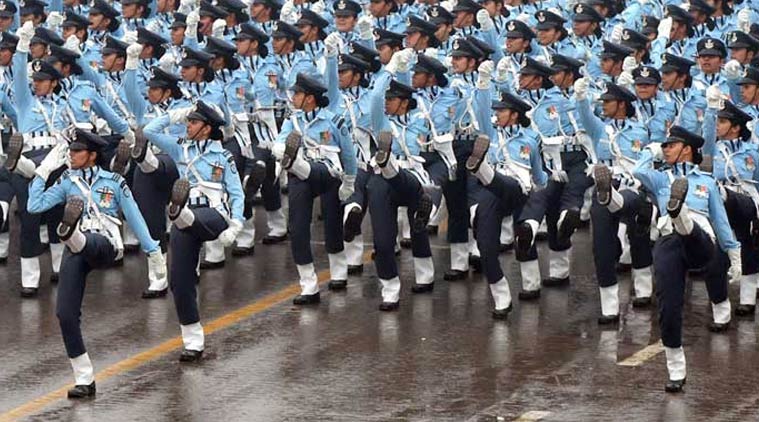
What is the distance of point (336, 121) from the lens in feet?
63.7

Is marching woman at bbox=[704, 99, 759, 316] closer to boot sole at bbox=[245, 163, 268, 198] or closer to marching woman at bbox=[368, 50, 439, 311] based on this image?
marching woman at bbox=[368, 50, 439, 311]

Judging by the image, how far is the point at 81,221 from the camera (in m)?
16.5

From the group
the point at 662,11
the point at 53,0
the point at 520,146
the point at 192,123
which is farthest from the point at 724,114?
the point at 53,0

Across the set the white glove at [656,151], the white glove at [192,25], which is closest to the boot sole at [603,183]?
the white glove at [656,151]

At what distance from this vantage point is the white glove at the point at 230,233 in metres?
16.9

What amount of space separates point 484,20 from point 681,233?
6991 millimetres

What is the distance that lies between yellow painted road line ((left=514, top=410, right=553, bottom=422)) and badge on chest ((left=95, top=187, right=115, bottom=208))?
13.4 ft

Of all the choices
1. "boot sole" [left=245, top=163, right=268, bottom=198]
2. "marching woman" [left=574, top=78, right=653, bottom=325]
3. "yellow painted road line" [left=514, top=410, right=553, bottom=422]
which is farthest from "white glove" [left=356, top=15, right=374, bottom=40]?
"yellow painted road line" [left=514, top=410, right=553, bottom=422]

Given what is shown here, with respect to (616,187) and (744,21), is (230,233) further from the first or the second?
(744,21)

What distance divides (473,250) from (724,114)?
3.72 m

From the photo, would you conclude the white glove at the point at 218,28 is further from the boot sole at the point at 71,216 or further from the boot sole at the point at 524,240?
the boot sole at the point at 71,216

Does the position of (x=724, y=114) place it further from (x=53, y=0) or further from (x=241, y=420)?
(x=53, y=0)

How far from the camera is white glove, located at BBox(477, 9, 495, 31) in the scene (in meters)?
22.4

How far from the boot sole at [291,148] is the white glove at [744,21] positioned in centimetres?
649
